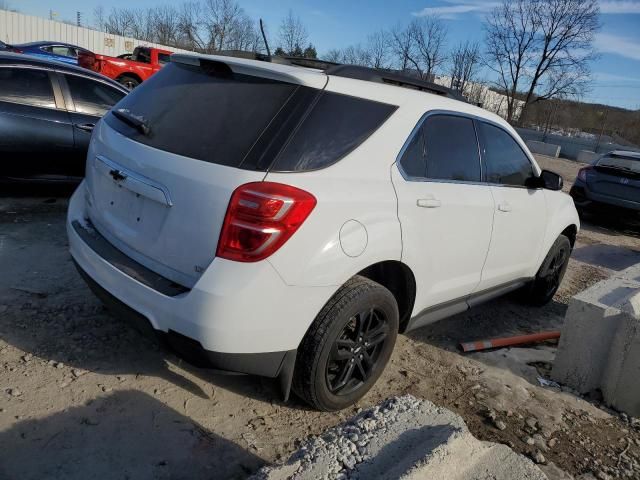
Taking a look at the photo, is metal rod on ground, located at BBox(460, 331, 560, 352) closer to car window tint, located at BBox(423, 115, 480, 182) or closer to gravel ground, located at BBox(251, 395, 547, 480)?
car window tint, located at BBox(423, 115, 480, 182)

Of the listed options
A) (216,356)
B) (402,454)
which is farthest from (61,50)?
(402,454)

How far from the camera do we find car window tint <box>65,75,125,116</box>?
552cm

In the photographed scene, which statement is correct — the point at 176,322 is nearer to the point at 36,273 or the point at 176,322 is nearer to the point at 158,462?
the point at 158,462

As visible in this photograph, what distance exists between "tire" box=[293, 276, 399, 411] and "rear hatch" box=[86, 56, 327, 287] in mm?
668

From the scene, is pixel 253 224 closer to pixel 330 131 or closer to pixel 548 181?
pixel 330 131

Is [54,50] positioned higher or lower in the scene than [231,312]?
higher

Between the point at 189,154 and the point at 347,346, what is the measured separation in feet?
4.14

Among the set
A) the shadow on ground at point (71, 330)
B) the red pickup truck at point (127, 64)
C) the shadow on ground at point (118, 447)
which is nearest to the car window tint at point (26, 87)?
the shadow on ground at point (71, 330)

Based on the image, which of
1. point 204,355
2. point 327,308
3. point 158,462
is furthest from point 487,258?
point 158,462

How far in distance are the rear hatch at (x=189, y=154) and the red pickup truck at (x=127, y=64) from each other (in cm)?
1439

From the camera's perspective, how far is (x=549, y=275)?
489 cm

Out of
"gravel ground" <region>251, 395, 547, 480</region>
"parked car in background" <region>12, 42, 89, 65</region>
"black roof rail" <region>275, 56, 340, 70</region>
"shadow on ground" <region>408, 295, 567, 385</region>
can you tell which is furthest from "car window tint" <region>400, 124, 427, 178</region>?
"parked car in background" <region>12, 42, 89, 65</region>

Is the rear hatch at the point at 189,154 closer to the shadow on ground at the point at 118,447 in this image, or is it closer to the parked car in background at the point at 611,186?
the shadow on ground at the point at 118,447

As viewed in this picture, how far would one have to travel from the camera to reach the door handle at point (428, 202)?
9.47ft
